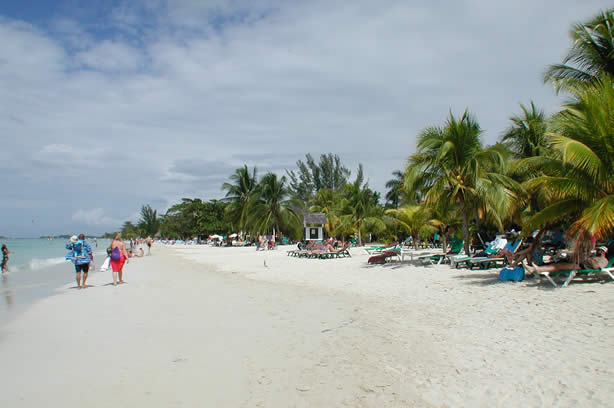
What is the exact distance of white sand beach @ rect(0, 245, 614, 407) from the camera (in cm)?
364

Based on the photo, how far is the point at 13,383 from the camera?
166 inches

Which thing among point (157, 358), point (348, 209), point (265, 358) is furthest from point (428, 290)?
point (348, 209)

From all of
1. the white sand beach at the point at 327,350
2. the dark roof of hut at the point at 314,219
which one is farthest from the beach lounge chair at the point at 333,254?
the dark roof of hut at the point at 314,219

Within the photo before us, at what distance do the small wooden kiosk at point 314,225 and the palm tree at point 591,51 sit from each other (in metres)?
28.6

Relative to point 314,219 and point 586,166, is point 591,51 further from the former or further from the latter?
point 314,219

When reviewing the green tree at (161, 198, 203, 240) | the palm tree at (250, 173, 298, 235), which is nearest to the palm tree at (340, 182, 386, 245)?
the palm tree at (250, 173, 298, 235)

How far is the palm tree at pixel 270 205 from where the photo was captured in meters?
35.6

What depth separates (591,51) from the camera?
1410 centimetres

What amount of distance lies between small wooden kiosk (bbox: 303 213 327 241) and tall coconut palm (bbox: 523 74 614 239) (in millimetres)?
33761

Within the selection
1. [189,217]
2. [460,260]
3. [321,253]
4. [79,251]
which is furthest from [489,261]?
[189,217]

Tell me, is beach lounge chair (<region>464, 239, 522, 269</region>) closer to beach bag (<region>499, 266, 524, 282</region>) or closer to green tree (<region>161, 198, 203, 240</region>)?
beach bag (<region>499, 266, 524, 282</region>)

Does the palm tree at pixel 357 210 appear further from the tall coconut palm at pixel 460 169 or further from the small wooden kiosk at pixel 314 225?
the tall coconut palm at pixel 460 169

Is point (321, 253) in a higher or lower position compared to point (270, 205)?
lower

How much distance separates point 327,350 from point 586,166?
566 cm
